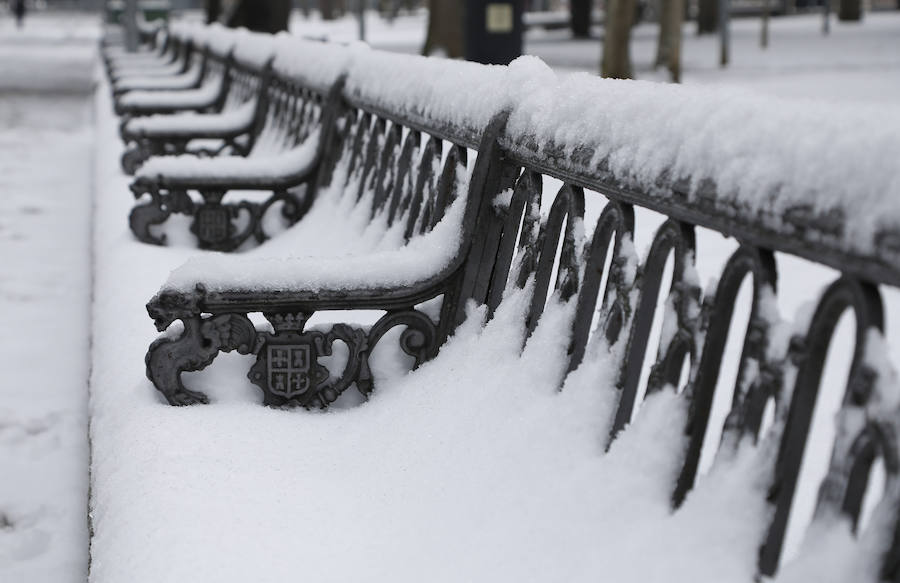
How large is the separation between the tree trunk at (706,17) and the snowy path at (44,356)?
70.0 ft

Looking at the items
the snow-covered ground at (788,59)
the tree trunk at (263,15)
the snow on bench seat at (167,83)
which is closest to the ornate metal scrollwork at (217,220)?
the snow-covered ground at (788,59)

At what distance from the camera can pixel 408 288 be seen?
2.93m

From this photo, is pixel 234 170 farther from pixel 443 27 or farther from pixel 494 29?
pixel 443 27

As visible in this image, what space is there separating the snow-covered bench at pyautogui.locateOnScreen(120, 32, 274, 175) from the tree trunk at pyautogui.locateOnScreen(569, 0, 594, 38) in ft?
88.1

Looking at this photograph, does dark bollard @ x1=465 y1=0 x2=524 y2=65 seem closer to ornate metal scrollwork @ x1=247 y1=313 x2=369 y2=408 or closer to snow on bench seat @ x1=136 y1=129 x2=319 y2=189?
snow on bench seat @ x1=136 y1=129 x2=319 y2=189

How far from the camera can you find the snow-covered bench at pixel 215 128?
22.7ft

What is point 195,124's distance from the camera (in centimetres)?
711

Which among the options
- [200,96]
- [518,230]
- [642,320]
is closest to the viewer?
[642,320]

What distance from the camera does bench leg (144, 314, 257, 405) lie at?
2.85m

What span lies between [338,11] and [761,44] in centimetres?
3613

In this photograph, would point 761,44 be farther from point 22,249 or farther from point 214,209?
point 214,209

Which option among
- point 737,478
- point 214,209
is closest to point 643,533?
point 737,478

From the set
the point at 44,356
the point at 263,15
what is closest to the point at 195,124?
the point at 44,356

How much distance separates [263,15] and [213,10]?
16.8 ft
